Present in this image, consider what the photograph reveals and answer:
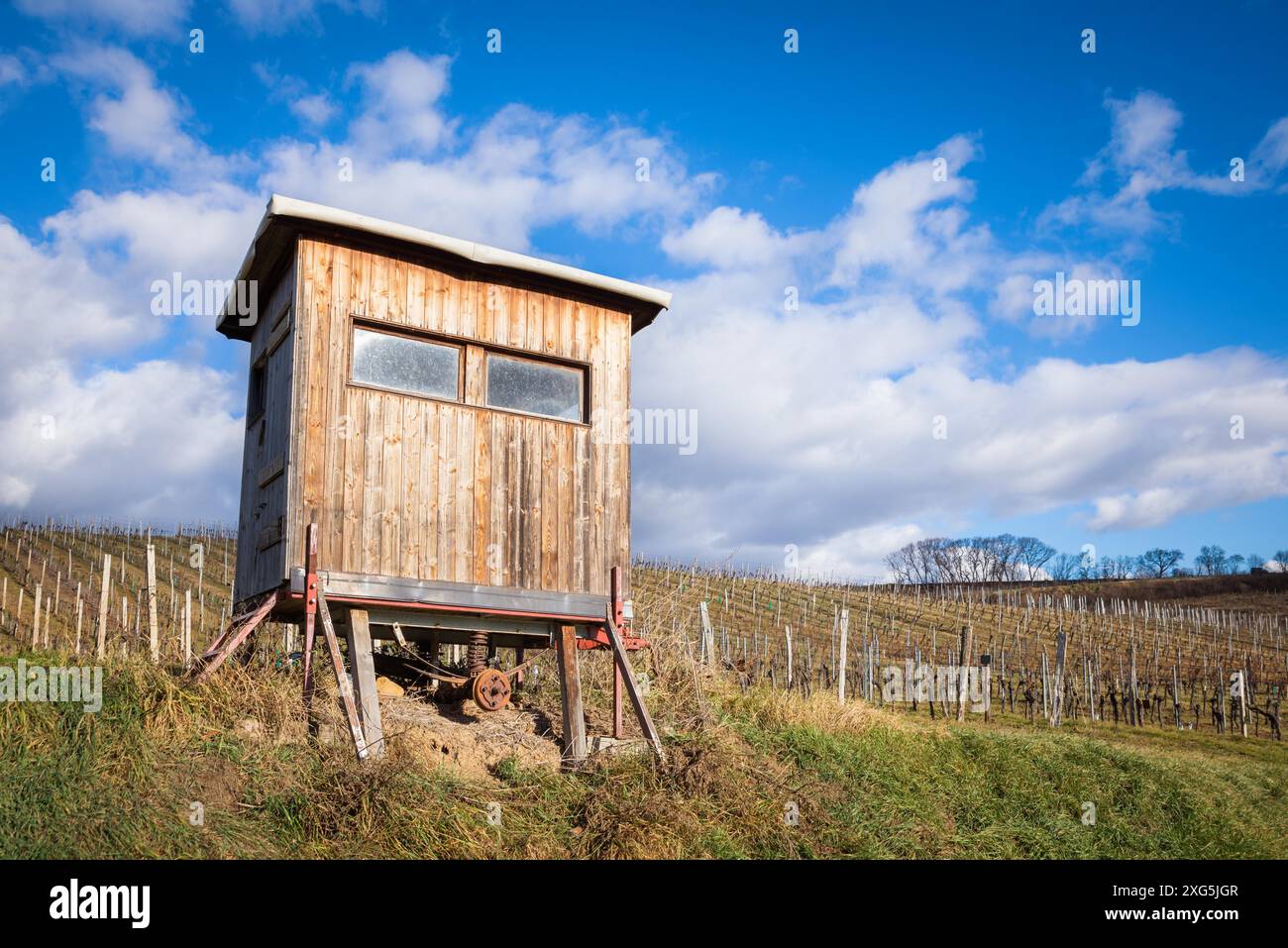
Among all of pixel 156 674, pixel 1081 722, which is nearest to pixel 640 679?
pixel 156 674

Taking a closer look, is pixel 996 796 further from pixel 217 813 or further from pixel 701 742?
pixel 217 813

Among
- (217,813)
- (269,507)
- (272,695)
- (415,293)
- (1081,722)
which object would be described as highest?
(415,293)

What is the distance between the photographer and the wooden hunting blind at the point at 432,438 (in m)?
10.7

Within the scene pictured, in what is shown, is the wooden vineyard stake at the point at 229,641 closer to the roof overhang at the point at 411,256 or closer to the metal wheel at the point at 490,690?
the metal wheel at the point at 490,690

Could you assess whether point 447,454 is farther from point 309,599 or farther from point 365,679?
point 365,679

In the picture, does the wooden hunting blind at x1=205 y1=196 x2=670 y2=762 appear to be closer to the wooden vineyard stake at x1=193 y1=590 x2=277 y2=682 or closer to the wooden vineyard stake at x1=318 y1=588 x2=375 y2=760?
the wooden vineyard stake at x1=193 y1=590 x2=277 y2=682

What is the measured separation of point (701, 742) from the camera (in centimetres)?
1144

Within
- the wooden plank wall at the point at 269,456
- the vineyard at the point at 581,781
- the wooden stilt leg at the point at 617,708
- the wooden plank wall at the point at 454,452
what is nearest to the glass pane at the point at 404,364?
the wooden plank wall at the point at 454,452

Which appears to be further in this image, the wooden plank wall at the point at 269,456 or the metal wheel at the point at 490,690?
the metal wheel at the point at 490,690

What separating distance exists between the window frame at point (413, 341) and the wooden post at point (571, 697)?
9.72 ft

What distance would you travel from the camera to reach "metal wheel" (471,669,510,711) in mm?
12156

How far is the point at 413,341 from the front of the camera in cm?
1159
